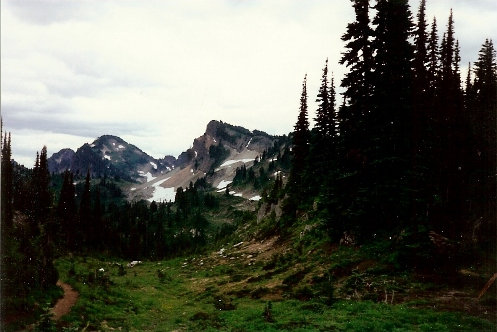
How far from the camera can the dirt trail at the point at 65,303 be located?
18.2 m

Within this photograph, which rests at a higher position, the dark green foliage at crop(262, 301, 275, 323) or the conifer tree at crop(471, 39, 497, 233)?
the conifer tree at crop(471, 39, 497, 233)

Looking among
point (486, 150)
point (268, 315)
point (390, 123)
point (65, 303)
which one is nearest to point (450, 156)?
point (486, 150)

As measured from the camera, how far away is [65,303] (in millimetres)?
20438

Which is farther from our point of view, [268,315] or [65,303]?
[65,303]

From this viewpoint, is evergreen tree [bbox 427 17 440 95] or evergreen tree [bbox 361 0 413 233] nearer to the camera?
evergreen tree [bbox 361 0 413 233]

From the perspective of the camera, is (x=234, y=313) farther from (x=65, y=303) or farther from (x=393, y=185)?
(x=393, y=185)

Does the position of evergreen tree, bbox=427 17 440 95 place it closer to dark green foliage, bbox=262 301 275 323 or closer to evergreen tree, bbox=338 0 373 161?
evergreen tree, bbox=338 0 373 161

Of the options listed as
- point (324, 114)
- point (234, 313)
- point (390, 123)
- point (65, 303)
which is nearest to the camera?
point (234, 313)

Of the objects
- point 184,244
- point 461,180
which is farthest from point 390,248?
point 184,244

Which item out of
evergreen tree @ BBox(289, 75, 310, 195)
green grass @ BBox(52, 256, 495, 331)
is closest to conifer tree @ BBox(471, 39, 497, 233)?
green grass @ BBox(52, 256, 495, 331)

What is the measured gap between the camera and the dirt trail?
1822 cm

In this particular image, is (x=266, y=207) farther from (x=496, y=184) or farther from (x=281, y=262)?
(x=496, y=184)

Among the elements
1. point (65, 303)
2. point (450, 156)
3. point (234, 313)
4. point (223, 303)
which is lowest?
point (223, 303)

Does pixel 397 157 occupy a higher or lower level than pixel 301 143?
lower
